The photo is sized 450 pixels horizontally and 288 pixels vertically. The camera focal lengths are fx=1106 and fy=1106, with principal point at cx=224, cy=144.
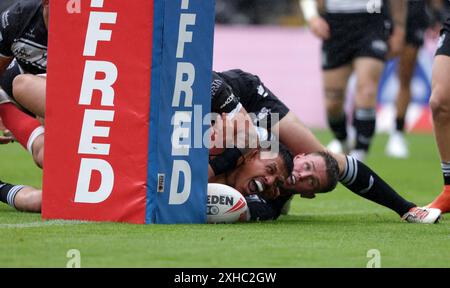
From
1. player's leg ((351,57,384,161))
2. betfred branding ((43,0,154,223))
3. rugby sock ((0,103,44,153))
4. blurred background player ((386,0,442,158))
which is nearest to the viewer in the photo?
betfred branding ((43,0,154,223))

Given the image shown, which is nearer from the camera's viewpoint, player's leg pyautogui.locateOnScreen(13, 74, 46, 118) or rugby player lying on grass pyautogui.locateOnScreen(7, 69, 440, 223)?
rugby player lying on grass pyautogui.locateOnScreen(7, 69, 440, 223)

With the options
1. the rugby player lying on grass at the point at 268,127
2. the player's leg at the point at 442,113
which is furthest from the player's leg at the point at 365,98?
the rugby player lying on grass at the point at 268,127

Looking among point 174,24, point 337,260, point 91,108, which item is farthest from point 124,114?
point 337,260

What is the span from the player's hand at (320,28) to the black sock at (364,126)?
2.72 feet

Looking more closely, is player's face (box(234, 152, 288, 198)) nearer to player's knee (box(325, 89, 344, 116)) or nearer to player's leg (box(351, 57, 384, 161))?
player's leg (box(351, 57, 384, 161))

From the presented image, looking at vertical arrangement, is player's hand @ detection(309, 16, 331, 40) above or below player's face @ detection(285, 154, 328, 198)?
above

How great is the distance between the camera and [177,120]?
5953 mm

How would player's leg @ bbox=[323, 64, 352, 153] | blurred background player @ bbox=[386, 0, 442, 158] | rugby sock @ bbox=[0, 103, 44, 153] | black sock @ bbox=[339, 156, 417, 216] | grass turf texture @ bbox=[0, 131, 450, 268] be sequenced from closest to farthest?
grass turf texture @ bbox=[0, 131, 450, 268] → black sock @ bbox=[339, 156, 417, 216] → rugby sock @ bbox=[0, 103, 44, 153] → player's leg @ bbox=[323, 64, 352, 153] → blurred background player @ bbox=[386, 0, 442, 158]

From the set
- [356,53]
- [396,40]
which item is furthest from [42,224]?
[396,40]

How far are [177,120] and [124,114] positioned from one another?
291mm

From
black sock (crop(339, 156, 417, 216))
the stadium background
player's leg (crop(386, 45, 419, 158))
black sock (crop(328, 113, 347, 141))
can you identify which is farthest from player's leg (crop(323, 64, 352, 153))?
black sock (crop(339, 156, 417, 216))

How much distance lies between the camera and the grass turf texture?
482 cm
